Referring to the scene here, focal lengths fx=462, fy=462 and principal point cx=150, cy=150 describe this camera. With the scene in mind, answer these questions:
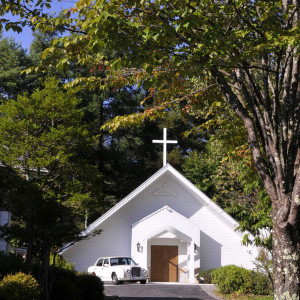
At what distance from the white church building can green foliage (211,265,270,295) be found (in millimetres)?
6356

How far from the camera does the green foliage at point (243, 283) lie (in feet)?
65.8

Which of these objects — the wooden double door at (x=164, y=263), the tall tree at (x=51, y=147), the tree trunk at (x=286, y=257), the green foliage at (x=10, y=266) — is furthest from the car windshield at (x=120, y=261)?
the tree trunk at (x=286, y=257)

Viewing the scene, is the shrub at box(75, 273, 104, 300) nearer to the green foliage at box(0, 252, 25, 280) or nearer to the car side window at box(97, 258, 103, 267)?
the green foliage at box(0, 252, 25, 280)

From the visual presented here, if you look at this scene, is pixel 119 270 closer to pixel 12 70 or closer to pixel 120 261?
pixel 120 261

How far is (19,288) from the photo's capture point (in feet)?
36.0

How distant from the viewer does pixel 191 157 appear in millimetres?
39156

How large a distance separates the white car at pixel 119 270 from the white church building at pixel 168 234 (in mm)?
1663

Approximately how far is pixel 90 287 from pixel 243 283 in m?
7.92

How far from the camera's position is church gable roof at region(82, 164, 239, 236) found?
27609 millimetres

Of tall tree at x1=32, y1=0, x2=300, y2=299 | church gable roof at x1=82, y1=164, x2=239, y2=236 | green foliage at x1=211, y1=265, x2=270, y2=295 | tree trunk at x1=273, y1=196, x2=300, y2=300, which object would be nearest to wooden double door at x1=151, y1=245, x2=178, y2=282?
church gable roof at x1=82, y1=164, x2=239, y2=236

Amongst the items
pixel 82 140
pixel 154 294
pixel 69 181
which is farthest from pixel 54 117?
pixel 154 294

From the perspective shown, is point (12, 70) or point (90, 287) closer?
point (90, 287)

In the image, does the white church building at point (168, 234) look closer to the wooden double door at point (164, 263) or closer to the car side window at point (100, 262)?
the wooden double door at point (164, 263)

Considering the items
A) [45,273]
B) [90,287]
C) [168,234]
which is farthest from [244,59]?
[168,234]
